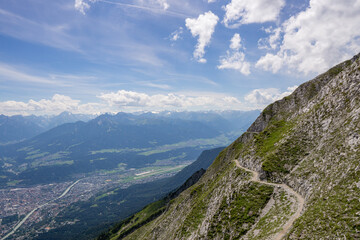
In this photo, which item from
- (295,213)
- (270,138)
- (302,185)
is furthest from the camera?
(270,138)

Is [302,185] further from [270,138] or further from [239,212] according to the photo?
[270,138]

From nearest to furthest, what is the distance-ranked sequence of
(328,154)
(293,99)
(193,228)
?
(328,154), (193,228), (293,99)

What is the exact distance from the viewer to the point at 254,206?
56.6 metres

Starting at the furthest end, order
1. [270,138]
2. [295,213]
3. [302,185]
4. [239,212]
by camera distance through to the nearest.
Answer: [270,138], [239,212], [302,185], [295,213]

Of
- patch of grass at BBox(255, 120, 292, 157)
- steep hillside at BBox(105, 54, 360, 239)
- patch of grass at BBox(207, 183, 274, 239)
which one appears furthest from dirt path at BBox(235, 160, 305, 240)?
patch of grass at BBox(255, 120, 292, 157)

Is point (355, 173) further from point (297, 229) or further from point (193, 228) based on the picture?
point (193, 228)

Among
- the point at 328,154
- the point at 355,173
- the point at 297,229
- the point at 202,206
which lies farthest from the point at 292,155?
the point at 202,206

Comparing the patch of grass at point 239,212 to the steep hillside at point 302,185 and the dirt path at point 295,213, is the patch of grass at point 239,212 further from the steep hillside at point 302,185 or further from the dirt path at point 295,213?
the dirt path at point 295,213

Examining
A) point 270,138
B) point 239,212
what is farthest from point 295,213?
point 270,138

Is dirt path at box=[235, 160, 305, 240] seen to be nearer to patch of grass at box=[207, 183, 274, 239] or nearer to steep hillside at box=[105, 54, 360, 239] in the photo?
steep hillside at box=[105, 54, 360, 239]

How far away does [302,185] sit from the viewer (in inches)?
2082

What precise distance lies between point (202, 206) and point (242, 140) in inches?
2705

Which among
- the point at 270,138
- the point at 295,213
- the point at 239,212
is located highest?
the point at 270,138

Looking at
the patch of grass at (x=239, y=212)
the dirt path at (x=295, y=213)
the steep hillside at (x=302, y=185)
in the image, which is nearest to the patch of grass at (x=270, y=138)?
the steep hillside at (x=302, y=185)
